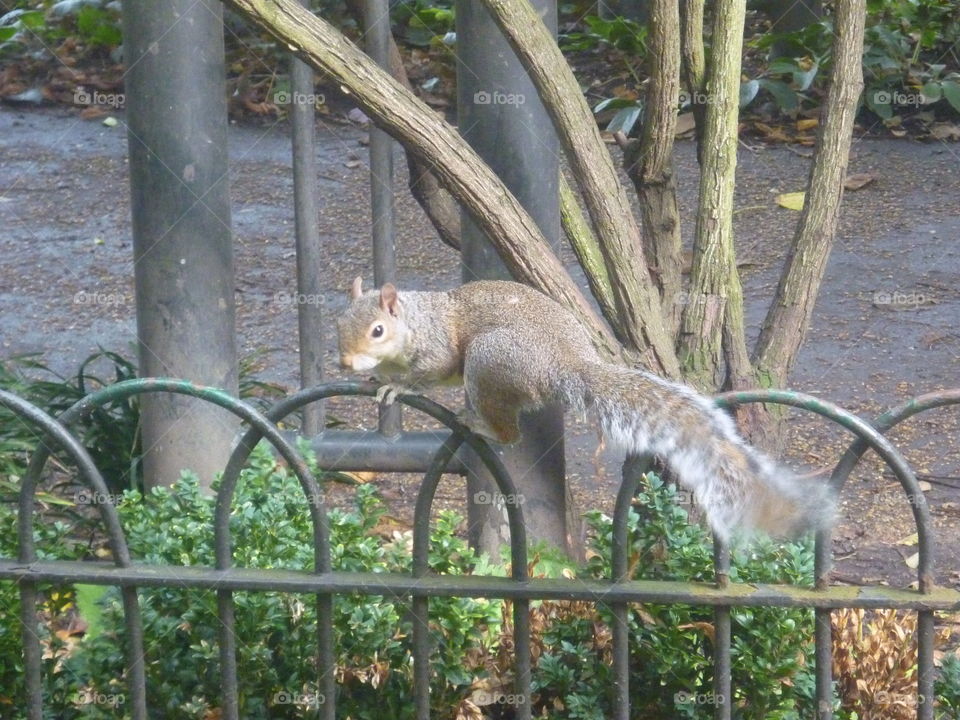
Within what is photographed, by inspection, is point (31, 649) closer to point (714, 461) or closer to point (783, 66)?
point (714, 461)

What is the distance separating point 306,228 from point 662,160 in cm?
96

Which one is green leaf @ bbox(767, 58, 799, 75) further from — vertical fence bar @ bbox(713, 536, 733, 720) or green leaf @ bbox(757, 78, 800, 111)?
vertical fence bar @ bbox(713, 536, 733, 720)

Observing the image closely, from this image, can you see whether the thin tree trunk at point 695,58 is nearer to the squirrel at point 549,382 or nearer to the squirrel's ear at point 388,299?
the squirrel at point 549,382

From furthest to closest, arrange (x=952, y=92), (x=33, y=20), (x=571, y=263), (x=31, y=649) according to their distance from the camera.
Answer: (x=33, y=20) → (x=952, y=92) → (x=571, y=263) → (x=31, y=649)

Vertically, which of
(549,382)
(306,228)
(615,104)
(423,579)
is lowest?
(423,579)

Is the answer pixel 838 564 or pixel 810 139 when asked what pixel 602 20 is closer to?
pixel 810 139

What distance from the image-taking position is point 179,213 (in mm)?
3408

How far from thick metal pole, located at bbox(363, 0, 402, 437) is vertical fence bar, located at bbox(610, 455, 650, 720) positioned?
123 centimetres

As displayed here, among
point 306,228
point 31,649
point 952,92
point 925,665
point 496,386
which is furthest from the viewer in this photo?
point 952,92

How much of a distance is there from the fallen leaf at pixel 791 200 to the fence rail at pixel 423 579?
4046 millimetres

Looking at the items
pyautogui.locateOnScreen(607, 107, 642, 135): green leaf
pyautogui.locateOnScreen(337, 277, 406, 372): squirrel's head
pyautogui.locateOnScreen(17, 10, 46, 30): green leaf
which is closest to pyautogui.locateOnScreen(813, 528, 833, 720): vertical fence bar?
pyautogui.locateOnScreen(337, 277, 406, 372): squirrel's head

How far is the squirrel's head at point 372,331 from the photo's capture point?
8.99 feet

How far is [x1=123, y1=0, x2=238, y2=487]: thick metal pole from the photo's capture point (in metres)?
3.36

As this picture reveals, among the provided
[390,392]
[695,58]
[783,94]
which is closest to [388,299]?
[390,392]
